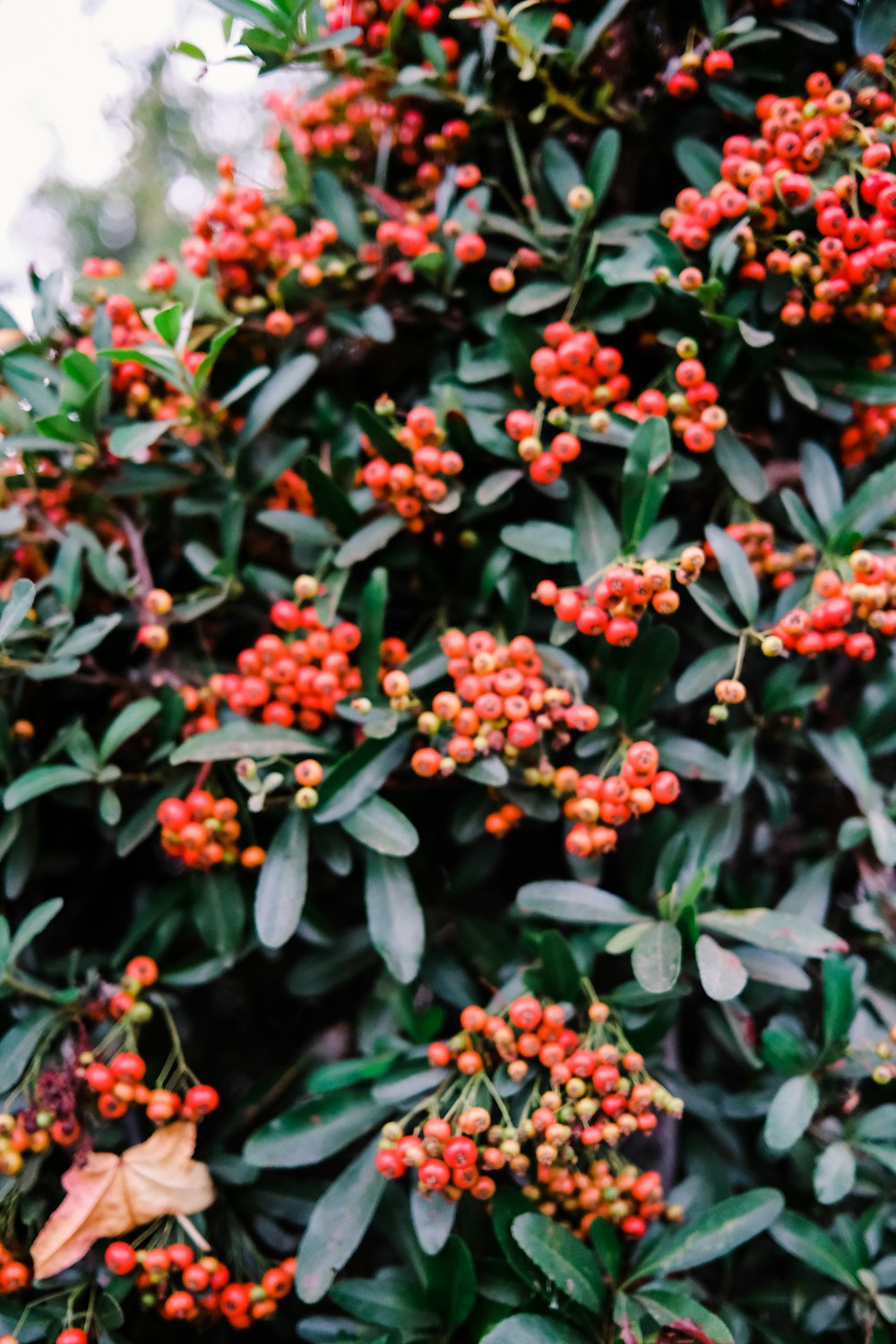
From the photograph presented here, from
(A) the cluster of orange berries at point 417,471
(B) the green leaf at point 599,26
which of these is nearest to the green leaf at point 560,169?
(B) the green leaf at point 599,26

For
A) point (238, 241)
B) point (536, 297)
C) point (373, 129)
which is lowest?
point (536, 297)

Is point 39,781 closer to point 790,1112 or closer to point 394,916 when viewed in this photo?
point 394,916

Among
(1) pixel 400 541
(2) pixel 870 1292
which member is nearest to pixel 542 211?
(1) pixel 400 541

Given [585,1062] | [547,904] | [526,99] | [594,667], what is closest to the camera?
[585,1062]

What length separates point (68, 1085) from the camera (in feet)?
4.32

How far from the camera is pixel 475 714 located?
4.24ft

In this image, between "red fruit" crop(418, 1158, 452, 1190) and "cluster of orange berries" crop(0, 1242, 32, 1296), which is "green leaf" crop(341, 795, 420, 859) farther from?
"cluster of orange berries" crop(0, 1242, 32, 1296)

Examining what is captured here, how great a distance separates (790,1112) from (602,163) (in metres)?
1.52

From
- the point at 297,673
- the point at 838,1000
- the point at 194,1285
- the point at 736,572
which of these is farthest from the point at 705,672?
the point at 194,1285

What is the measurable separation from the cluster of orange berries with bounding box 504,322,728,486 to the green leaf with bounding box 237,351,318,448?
0.37m

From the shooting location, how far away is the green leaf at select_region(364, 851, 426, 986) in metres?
1.32

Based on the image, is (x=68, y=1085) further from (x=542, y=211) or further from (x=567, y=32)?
(x=567, y=32)

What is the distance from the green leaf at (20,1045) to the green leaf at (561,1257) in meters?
0.75

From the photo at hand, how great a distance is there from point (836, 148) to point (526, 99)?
23.1 inches
